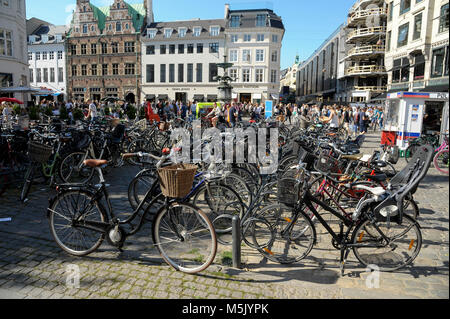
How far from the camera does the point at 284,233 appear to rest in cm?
384

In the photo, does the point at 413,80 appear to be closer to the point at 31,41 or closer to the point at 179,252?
the point at 179,252

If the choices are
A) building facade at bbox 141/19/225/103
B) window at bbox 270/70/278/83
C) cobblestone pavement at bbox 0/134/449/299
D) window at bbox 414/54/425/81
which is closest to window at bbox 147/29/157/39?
building facade at bbox 141/19/225/103

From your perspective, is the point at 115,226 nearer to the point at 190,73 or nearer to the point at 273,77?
the point at 273,77

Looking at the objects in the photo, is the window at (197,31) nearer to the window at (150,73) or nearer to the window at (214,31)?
the window at (214,31)

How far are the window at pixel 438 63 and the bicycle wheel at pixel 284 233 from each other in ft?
86.6

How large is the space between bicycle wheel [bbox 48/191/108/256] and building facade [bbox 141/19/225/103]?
43573 millimetres

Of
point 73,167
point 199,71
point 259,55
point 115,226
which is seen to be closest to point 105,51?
point 199,71

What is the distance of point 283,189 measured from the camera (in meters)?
3.59

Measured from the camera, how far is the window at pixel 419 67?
2660 cm

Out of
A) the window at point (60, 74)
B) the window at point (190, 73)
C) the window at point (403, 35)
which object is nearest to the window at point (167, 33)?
the window at point (190, 73)

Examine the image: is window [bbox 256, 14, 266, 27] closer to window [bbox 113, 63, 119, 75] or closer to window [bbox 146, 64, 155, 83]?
window [bbox 146, 64, 155, 83]

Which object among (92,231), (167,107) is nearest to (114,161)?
(92,231)

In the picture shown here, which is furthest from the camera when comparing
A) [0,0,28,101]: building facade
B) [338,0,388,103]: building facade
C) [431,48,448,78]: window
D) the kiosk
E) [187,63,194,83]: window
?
[187,63,194,83]: window

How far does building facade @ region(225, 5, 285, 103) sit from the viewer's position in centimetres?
4544
